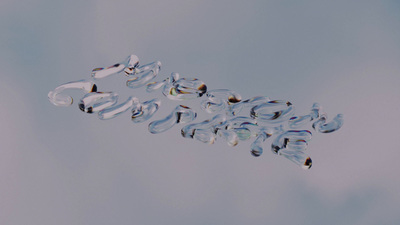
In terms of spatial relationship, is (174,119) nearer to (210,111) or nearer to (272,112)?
(210,111)

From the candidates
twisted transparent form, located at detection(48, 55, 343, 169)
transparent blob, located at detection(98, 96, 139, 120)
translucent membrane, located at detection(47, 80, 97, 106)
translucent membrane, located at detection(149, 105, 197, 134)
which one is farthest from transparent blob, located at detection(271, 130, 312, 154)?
translucent membrane, located at detection(47, 80, 97, 106)

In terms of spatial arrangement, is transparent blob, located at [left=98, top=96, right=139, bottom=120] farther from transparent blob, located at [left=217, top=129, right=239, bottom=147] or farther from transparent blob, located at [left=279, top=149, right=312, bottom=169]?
transparent blob, located at [left=279, top=149, right=312, bottom=169]

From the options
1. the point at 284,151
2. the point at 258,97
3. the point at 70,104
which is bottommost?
the point at 70,104

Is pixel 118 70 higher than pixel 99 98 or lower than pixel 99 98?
higher

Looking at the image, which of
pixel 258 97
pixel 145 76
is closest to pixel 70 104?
pixel 145 76

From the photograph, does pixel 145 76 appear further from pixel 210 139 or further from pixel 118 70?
pixel 210 139

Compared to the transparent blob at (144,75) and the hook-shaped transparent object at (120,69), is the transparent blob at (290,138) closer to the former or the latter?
the transparent blob at (144,75)

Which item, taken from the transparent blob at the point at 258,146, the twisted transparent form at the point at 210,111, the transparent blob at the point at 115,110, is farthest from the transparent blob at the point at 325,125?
the transparent blob at the point at 115,110
